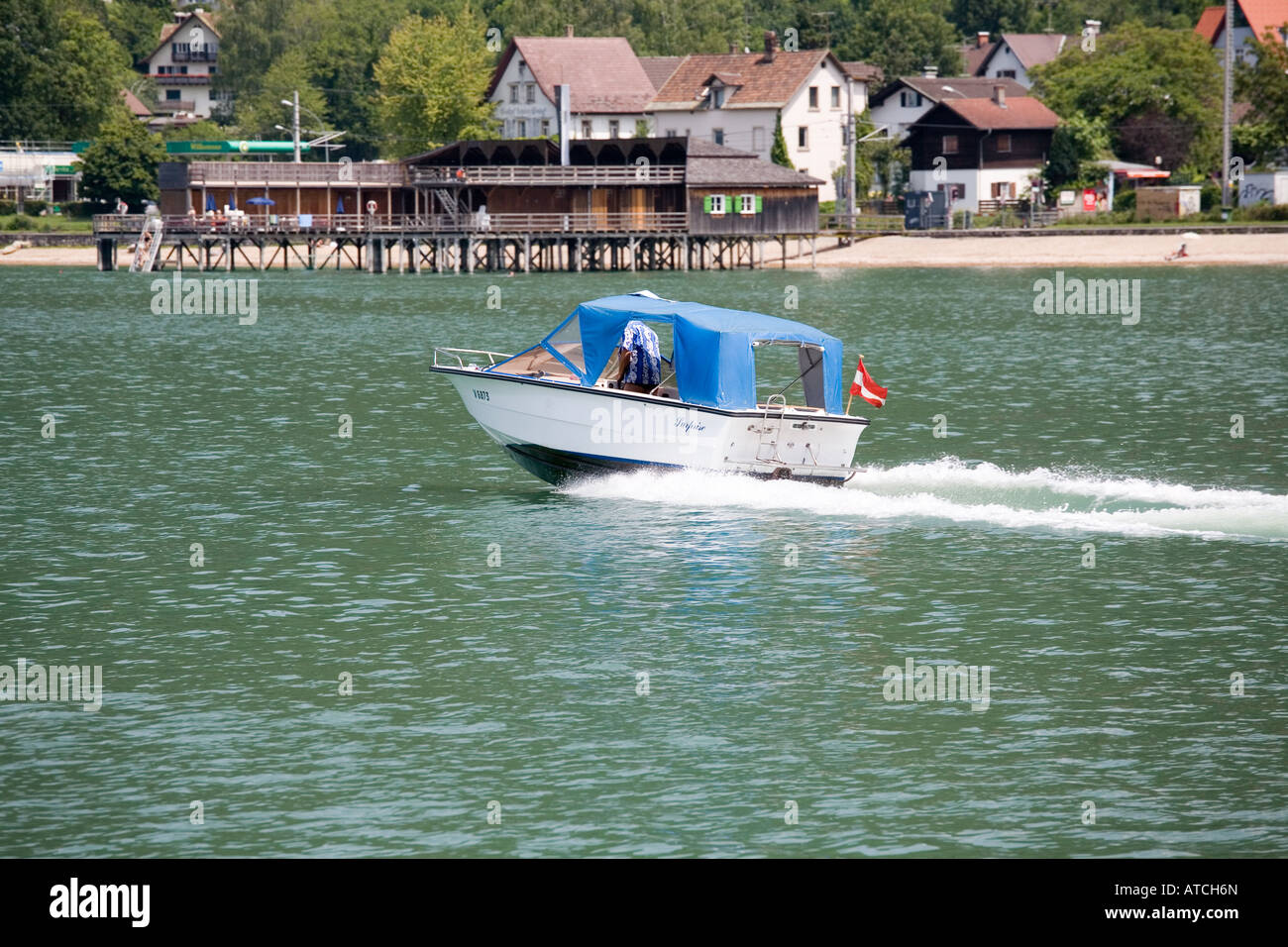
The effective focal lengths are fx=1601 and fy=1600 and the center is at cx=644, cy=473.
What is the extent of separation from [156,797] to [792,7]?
160m

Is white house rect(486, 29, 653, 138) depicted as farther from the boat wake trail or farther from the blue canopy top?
the boat wake trail

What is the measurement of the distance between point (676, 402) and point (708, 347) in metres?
1.08

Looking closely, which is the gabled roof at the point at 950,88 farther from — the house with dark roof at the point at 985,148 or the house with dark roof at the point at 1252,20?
the house with dark roof at the point at 1252,20

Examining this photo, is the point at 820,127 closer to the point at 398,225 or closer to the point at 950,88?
the point at 950,88

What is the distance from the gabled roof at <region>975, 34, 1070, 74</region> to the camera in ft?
468

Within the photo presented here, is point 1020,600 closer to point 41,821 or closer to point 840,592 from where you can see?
point 840,592

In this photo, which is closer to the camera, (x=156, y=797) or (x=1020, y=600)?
(x=156, y=797)

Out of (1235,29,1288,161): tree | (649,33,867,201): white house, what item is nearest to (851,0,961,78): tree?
(649,33,867,201): white house

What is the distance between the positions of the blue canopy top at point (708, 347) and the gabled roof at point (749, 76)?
9161cm

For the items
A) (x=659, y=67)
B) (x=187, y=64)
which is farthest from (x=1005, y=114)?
(x=187, y=64)
